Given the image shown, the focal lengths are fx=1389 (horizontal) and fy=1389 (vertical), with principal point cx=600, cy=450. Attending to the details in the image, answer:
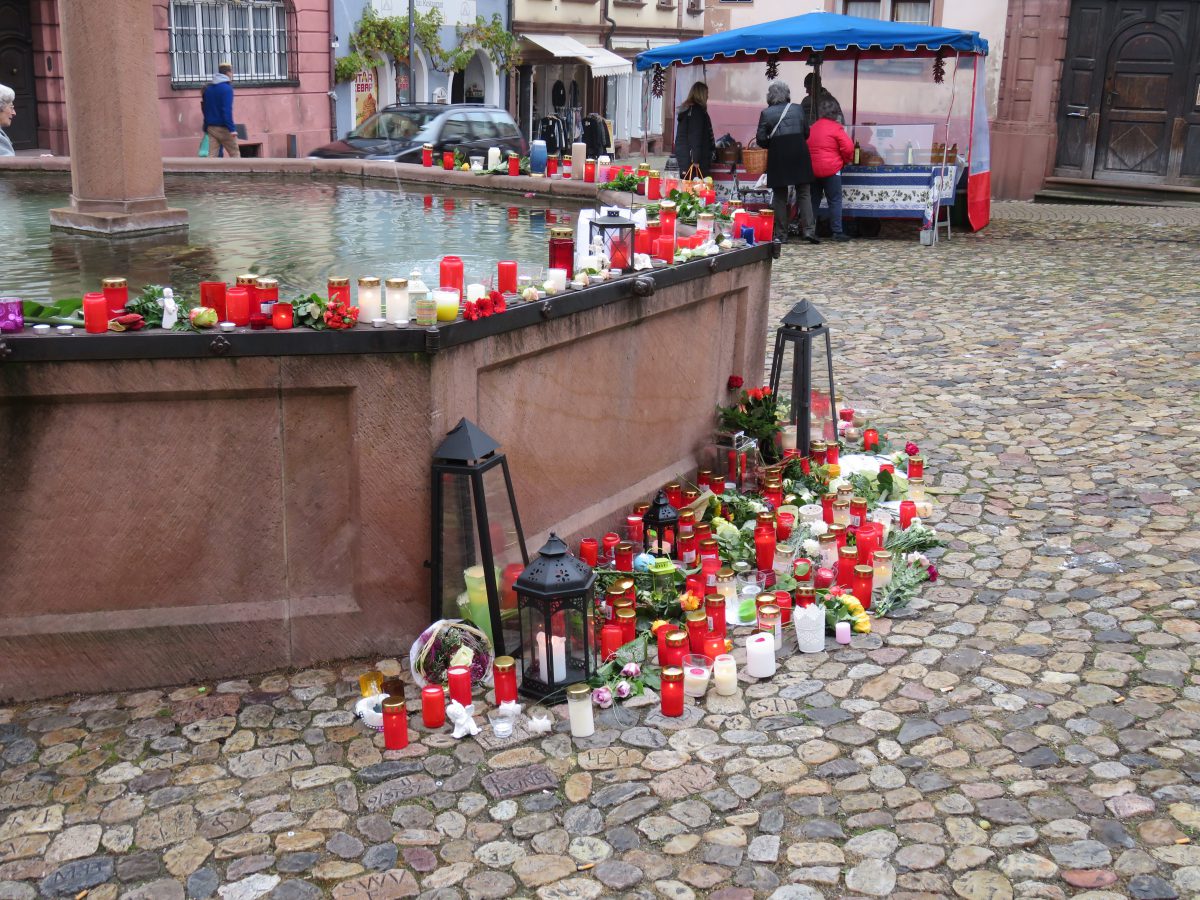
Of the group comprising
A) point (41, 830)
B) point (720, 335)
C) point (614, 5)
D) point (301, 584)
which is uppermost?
point (614, 5)

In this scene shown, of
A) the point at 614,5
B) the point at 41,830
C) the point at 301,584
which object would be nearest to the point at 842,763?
the point at 301,584

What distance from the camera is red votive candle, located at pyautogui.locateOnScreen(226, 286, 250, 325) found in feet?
14.8

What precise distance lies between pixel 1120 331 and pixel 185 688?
791 centimetres

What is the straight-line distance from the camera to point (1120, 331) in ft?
33.9

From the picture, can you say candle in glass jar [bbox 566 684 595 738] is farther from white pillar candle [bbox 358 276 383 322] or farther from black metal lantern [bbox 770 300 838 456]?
black metal lantern [bbox 770 300 838 456]

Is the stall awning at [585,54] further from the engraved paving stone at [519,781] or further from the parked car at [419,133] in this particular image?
the engraved paving stone at [519,781]

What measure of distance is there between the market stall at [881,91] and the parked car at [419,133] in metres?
2.13

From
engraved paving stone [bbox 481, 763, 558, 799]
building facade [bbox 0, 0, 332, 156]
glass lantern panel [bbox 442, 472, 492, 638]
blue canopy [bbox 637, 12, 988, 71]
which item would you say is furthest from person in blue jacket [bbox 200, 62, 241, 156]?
engraved paving stone [bbox 481, 763, 558, 799]

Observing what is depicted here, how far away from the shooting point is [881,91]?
17516 millimetres

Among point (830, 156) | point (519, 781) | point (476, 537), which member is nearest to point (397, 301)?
point (476, 537)

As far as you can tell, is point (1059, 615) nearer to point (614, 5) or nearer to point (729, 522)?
point (729, 522)

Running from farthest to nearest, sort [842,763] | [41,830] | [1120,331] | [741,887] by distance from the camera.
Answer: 1. [1120,331]
2. [842,763]
3. [41,830]
4. [741,887]

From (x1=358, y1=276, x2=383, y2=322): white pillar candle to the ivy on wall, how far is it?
20377mm

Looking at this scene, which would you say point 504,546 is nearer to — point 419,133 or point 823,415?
point 823,415
